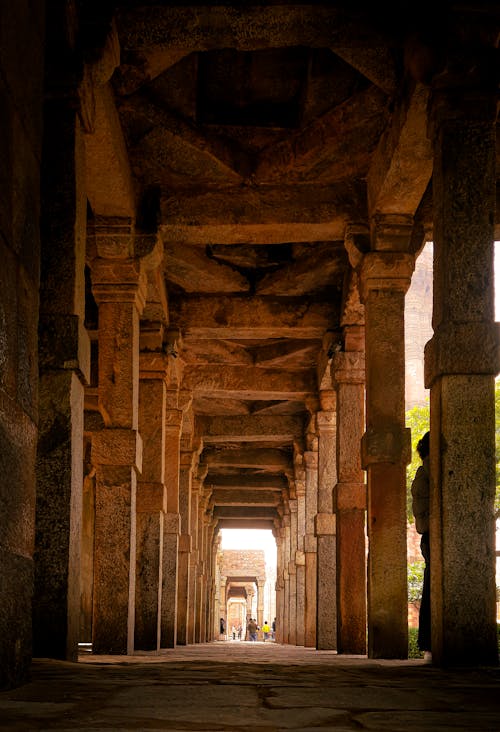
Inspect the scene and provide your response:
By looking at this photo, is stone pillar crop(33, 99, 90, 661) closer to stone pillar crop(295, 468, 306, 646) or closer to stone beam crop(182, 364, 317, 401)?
stone beam crop(182, 364, 317, 401)

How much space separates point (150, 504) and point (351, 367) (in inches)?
114

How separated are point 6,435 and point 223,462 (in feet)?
56.7

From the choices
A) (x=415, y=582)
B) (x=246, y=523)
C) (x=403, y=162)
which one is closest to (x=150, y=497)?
(x=403, y=162)

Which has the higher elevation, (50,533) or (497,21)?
(497,21)

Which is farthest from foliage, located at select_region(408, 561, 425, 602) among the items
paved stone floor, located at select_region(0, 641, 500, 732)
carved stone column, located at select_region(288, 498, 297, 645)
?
paved stone floor, located at select_region(0, 641, 500, 732)

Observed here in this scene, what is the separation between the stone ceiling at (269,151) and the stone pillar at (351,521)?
2.55 feet

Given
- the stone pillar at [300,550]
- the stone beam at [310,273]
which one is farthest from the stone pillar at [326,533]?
the stone pillar at [300,550]

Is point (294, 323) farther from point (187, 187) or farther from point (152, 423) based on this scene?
point (187, 187)

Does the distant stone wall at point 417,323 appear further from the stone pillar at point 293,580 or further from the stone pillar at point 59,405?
the stone pillar at point 59,405

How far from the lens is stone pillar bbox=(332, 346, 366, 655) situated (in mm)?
10445

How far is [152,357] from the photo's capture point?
1161cm

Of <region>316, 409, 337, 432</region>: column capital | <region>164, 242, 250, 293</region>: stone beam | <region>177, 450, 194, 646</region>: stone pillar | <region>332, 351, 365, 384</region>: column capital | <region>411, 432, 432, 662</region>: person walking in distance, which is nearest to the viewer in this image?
<region>411, 432, 432, 662</region>: person walking in distance


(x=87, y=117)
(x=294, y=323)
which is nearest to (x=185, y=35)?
(x=87, y=117)

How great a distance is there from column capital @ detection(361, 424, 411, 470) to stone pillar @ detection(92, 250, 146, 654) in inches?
86.5
